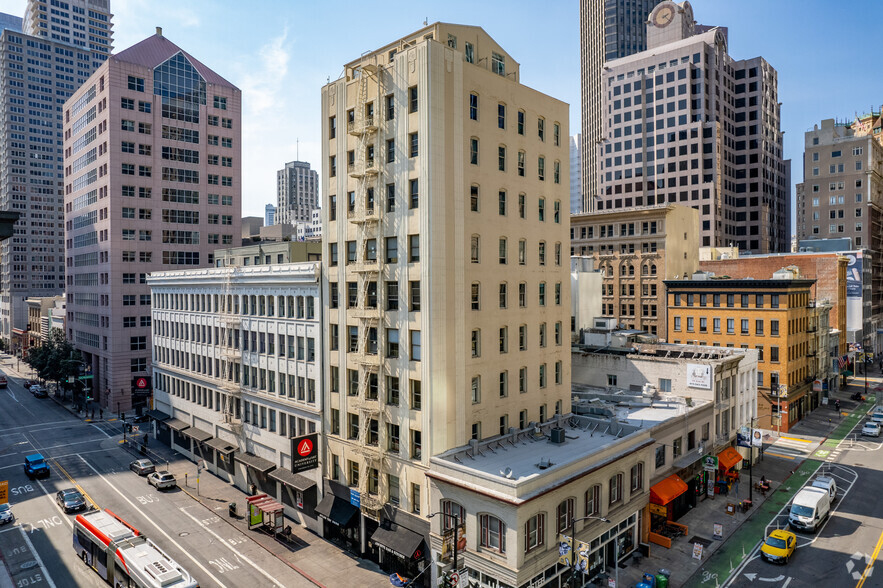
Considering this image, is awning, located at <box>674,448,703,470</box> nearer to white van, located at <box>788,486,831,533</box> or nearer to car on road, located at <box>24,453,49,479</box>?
white van, located at <box>788,486,831,533</box>

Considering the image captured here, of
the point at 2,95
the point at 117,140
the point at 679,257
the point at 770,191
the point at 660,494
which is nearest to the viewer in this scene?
the point at 660,494

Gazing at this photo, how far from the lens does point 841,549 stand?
134 ft

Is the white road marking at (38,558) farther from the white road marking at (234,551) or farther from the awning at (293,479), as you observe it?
the awning at (293,479)

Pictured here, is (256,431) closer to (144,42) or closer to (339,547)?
(339,547)

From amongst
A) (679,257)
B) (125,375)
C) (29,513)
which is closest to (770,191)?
(679,257)

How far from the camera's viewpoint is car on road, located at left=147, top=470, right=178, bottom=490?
55.5 metres

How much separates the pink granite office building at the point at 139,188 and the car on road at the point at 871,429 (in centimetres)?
9939

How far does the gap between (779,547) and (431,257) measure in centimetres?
3119

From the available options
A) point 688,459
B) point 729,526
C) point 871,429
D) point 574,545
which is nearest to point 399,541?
point 574,545

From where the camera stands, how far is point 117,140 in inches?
3543

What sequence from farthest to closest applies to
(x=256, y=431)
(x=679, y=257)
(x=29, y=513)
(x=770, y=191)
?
(x=770, y=191)
(x=679, y=257)
(x=256, y=431)
(x=29, y=513)

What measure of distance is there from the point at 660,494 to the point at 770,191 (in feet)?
428

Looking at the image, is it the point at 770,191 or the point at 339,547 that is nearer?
the point at 339,547

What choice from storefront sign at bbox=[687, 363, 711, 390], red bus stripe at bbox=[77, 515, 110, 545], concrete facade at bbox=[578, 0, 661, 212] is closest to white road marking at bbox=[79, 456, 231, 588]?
red bus stripe at bbox=[77, 515, 110, 545]
